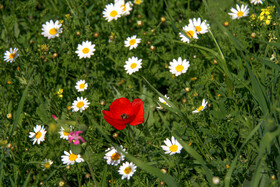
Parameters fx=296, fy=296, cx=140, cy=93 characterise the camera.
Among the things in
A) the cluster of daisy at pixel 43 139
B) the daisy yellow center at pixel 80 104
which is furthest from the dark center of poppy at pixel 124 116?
the daisy yellow center at pixel 80 104

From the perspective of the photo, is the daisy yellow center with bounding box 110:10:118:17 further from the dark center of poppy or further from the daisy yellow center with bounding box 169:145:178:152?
the daisy yellow center with bounding box 169:145:178:152

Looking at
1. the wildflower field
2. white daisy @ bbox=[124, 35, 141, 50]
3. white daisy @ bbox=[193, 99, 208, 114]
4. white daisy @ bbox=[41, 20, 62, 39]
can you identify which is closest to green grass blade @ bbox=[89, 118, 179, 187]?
the wildflower field

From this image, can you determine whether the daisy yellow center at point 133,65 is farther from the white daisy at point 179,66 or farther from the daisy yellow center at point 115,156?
the daisy yellow center at point 115,156

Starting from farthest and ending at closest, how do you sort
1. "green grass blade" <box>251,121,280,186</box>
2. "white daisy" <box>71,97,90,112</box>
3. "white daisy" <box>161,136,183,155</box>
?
"white daisy" <box>71,97,90,112</box>, "white daisy" <box>161,136,183,155</box>, "green grass blade" <box>251,121,280,186</box>

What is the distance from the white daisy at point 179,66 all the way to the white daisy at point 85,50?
82cm

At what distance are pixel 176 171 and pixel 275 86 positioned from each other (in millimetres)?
889

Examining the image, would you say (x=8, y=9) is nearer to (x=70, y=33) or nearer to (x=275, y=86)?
(x=70, y=33)

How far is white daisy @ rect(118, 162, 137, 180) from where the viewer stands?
204 centimetres

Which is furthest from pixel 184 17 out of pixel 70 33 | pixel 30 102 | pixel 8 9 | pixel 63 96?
pixel 8 9

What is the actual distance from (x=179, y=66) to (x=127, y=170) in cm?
113

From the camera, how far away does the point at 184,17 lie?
3320 millimetres

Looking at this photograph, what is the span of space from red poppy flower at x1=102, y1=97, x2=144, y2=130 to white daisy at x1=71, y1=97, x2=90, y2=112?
605 millimetres

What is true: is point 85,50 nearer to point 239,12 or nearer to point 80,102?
point 80,102

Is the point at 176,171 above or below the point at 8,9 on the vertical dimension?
below
